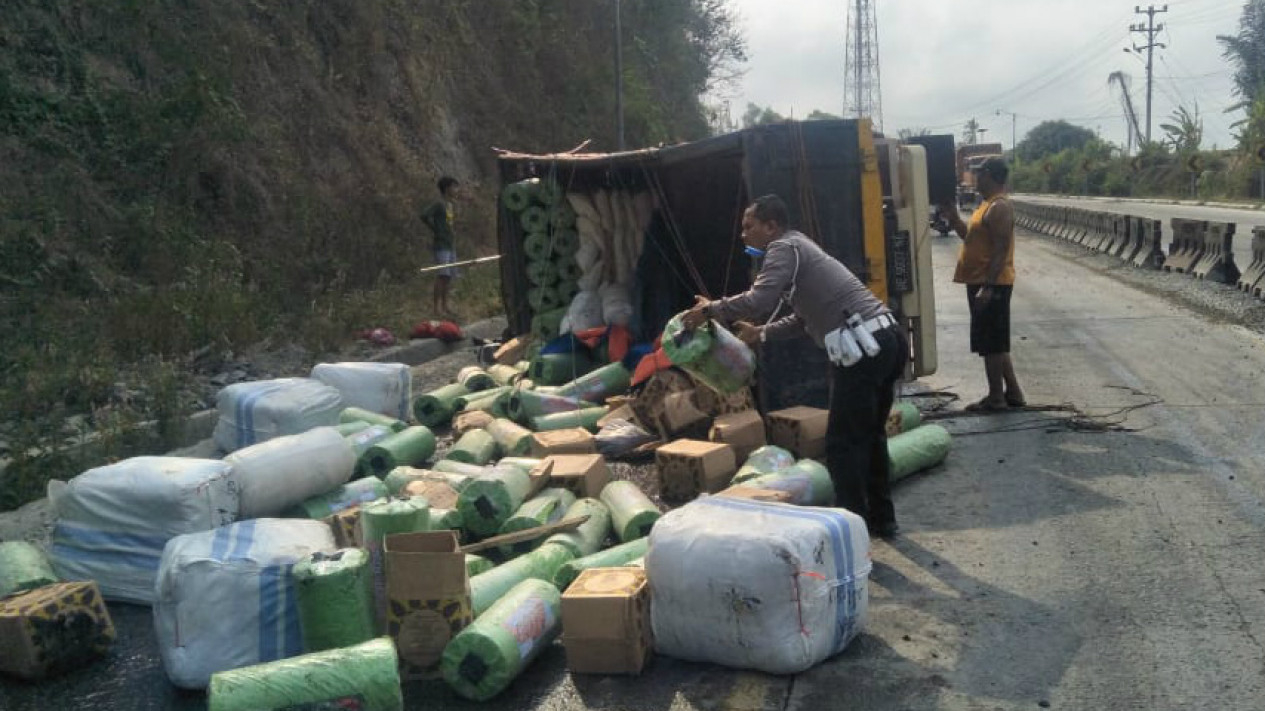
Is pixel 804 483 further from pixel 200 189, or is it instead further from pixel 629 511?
pixel 200 189

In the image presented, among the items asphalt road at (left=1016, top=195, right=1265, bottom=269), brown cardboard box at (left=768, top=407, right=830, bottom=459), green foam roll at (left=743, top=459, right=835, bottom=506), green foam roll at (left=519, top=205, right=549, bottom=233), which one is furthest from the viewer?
asphalt road at (left=1016, top=195, right=1265, bottom=269)

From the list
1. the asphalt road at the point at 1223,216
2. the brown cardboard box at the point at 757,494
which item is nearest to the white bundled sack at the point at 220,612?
the brown cardboard box at the point at 757,494

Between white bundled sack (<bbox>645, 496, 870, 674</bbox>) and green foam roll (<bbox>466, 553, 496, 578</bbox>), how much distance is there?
1.00m

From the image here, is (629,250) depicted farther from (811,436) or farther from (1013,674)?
(1013,674)

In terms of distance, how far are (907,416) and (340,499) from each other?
3.88m

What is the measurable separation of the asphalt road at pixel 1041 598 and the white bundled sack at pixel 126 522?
219mm

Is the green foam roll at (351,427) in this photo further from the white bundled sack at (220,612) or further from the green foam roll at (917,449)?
the green foam roll at (917,449)

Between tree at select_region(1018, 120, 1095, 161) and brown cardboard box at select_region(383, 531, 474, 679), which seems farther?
tree at select_region(1018, 120, 1095, 161)

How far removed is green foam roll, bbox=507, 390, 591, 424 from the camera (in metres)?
8.77

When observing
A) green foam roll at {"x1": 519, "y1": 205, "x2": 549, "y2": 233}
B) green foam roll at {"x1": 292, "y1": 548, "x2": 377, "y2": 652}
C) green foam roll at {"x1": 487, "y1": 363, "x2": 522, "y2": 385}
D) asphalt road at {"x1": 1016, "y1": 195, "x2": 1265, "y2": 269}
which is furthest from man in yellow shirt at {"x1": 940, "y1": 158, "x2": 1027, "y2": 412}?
asphalt road at {"x1": 1016, "y1": 195, "x2": 1265, "y2": 269}

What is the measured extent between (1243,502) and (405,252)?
46.7 feet

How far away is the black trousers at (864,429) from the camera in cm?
567

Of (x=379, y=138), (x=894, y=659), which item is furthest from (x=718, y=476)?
(x=379, y=138)

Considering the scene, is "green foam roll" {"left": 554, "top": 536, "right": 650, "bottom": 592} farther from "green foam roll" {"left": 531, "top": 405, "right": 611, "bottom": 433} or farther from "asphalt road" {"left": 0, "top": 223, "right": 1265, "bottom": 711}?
"green foam roll" {"left": 531, "top": 405, "right": 611, "bottom": 433}
